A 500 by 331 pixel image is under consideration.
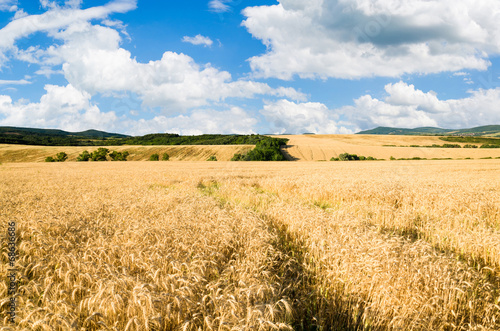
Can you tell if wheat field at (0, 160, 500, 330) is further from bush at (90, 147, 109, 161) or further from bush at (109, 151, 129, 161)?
bush at (90, 147, 109, 161)

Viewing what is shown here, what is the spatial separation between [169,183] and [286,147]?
67893 mm

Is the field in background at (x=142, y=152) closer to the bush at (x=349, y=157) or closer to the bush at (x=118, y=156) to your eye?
the bush at (x=118, y=156)

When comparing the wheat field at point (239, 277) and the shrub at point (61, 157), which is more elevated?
the shrub at point (61, 157)

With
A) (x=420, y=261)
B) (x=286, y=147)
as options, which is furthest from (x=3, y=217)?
(x=286, y=147)

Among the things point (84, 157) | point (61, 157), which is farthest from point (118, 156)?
point (61, 157)

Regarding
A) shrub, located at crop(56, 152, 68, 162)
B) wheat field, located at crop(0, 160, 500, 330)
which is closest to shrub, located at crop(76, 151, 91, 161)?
shrub, located at crop(56, 152, 68, 162)

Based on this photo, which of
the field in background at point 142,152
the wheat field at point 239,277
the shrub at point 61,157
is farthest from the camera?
the shrub at point 61,157

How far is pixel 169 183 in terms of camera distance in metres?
19.0

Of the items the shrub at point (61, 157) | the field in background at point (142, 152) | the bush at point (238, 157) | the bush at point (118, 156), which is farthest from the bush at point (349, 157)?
the shrub at point (61, 157)

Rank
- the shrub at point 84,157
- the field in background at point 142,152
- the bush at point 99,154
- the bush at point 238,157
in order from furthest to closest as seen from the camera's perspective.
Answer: the shrub at point 84,157 → the bush at point 99,154 → the field in background at point 142,152 → the bush at point 238,157

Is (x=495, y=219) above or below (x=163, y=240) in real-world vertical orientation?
below

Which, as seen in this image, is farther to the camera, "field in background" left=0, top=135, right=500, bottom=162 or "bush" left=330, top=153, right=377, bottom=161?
"field in background" left=0, top=135, right=500, bottom=162

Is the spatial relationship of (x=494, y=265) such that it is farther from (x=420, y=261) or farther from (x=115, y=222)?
(x=115, y=222)

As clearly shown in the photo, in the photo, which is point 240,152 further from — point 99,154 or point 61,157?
point 61,157
